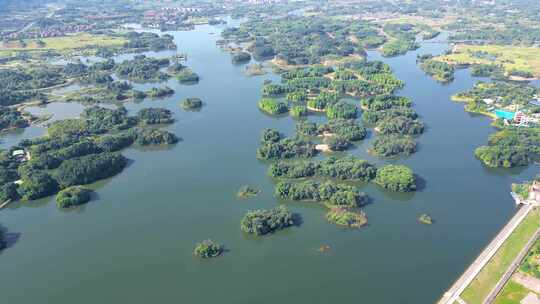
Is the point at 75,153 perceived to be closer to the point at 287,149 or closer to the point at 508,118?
the point at 287,149

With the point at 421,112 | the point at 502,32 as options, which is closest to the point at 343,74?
the point at 421,112

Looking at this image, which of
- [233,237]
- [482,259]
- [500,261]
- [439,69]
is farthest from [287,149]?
[439,69]

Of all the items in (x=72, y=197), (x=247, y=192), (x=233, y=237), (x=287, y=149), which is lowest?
(x=233, y=237)

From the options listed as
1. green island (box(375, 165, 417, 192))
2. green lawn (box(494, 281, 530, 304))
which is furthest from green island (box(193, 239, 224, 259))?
green lawn (box(494, 281, 530, 304))

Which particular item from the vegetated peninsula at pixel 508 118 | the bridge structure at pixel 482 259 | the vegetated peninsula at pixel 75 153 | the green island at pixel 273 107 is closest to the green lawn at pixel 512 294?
the bridge structure at pixel 482 259

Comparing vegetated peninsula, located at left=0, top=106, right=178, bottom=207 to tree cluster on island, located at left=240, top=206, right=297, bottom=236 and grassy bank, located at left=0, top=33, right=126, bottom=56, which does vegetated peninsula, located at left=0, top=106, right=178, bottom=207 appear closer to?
tree cluster on island, located at left=240, top=206, right=297, bottom=236
